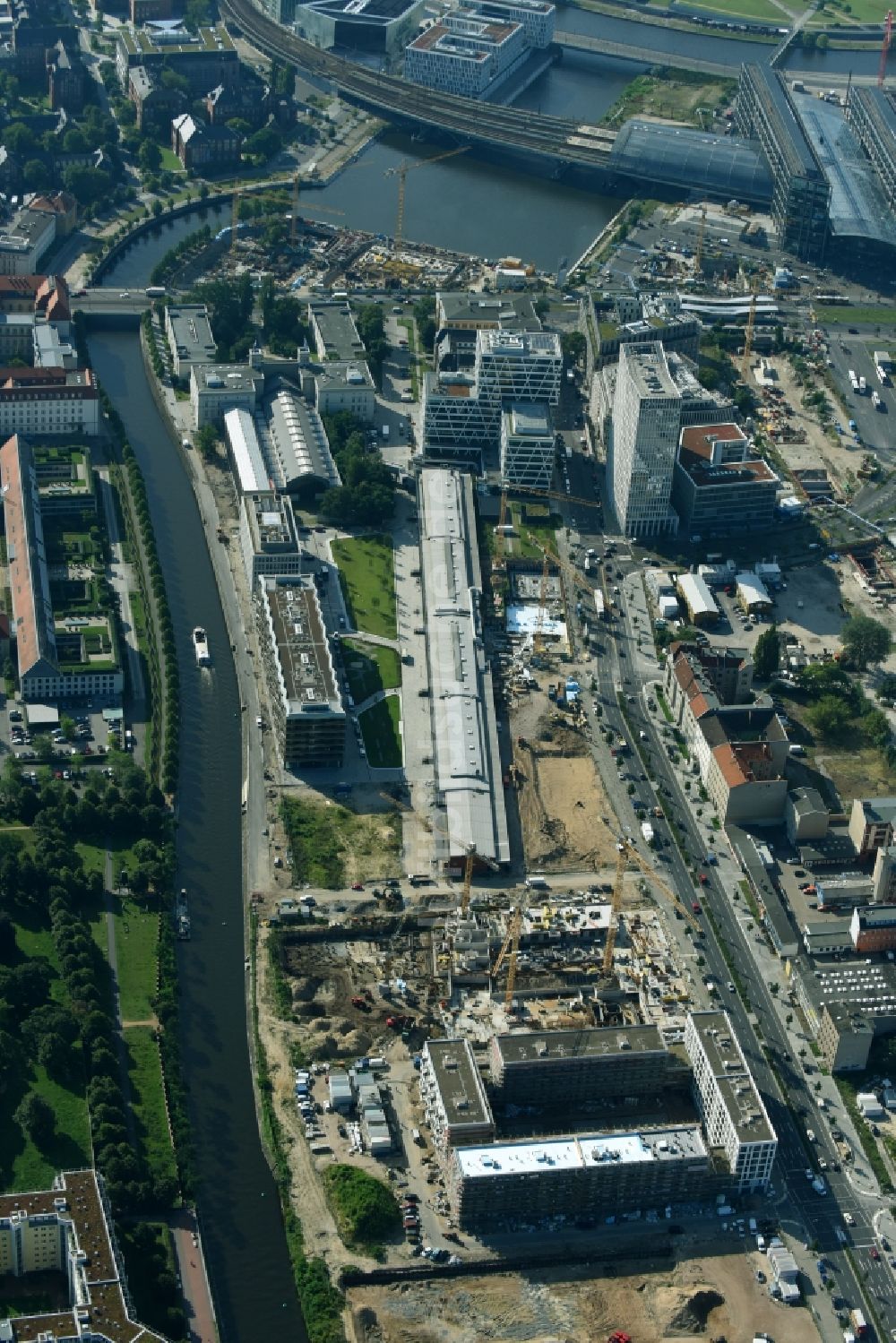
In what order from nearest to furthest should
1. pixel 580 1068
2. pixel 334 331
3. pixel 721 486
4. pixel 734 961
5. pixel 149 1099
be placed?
1. pixel 149 1099
2. pixel 580 1068
3. pixel 734 961
4. pixel 721 486
5. pixel 334 331

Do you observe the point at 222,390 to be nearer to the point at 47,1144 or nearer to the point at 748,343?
the point at 748,343

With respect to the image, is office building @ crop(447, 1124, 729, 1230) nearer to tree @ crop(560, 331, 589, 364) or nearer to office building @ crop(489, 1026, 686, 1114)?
office building @ crop(489, 1026, 686, 1114)

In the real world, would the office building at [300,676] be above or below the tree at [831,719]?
above

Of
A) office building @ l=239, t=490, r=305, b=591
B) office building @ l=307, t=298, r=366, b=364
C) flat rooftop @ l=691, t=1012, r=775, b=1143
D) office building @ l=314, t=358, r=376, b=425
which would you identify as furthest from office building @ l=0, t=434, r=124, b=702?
flat rooftop @ l=691, t=1012, r=775, b=1143

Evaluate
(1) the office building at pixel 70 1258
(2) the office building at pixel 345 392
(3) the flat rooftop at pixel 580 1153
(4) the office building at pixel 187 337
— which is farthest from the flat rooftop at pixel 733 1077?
(4) the office building at pixel 187 337

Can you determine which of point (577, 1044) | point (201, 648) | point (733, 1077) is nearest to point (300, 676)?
point (201, 648)

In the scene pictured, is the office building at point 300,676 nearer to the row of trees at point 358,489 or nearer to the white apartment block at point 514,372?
the row of trees at point 358,489

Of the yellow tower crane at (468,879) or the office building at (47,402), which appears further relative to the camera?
the office building at (47,402)

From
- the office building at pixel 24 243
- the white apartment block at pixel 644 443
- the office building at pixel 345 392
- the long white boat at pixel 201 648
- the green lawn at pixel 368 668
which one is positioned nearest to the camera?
the green lawn at pixel 368 668
